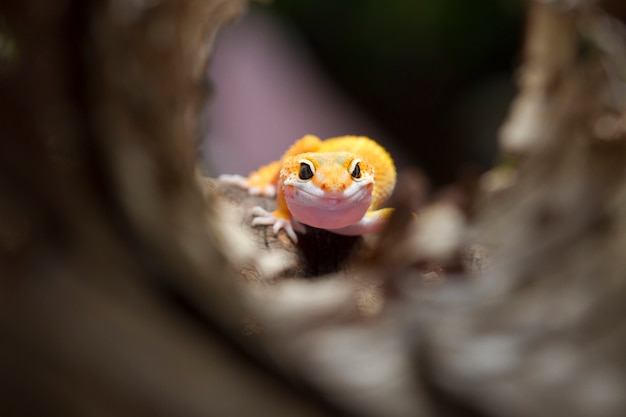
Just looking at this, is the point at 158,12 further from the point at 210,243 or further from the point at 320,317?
the point at 320,317

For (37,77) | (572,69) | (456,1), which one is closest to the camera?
(37,77)

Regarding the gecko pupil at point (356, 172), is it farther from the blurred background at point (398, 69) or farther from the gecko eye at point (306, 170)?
A: the blurred background at point (398, 69)

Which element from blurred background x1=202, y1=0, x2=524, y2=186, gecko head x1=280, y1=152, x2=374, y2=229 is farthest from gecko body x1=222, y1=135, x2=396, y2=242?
blurred background x1=202, y1=0, x2=524, y2=186

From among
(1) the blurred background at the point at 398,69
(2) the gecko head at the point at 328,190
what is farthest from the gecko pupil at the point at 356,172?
(1) the blurred background at the point at 398,69

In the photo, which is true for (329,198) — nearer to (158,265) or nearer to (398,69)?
(158,265)

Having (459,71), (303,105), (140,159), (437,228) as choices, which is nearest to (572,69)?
(437,228)

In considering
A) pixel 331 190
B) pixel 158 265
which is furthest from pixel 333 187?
pixel 158 265

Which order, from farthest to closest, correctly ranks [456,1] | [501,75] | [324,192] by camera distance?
1. [501,75]
2. [456,1]
3. [324,192]

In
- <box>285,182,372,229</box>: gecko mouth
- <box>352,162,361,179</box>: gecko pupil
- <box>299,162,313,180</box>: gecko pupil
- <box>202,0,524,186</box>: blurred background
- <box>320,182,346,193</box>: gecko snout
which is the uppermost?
<box>202,0,524,186</box>: blurred background

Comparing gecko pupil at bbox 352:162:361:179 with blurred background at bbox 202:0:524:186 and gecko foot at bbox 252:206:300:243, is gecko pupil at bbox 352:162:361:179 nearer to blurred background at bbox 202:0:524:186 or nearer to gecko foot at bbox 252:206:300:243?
gecko foot at bbox 252:206:300:243
